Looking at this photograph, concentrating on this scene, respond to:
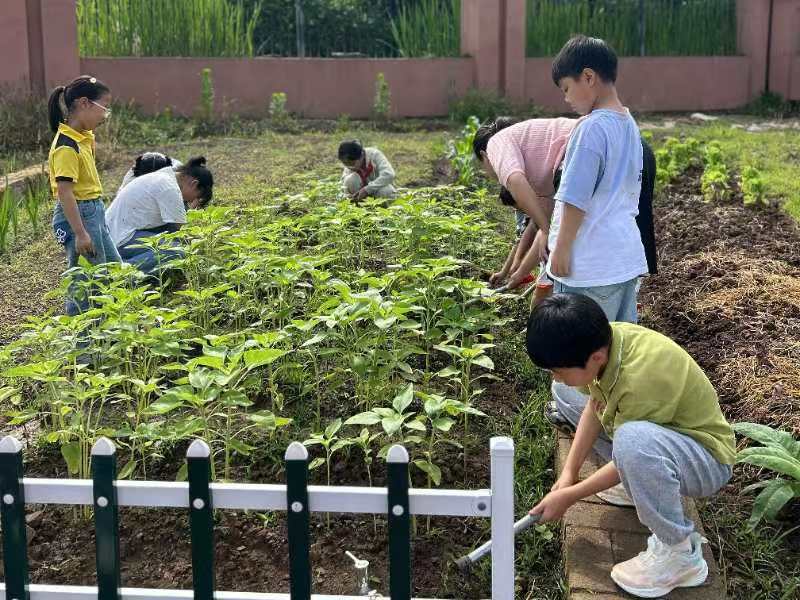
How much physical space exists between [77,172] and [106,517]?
9.84 ft

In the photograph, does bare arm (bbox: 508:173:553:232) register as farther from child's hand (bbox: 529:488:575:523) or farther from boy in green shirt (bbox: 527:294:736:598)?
child's hand (bbox: 529:488:575:523)

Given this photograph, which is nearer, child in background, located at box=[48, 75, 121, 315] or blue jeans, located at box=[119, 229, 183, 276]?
child in background, located at box=[48, 75, 121, 315]

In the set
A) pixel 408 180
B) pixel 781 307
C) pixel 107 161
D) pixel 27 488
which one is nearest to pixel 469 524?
pixel 27 488

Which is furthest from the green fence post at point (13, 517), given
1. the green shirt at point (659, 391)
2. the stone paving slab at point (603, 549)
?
the green shirt at point (659, 391)

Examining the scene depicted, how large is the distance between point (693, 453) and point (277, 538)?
4.15ft

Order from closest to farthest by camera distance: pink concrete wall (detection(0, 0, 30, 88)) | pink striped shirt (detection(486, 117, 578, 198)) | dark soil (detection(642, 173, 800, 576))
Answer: dark soil (detection(642, 173, 800, 576)) < pink striped shirt (detection(486, 117, 578, 198)) < pink concrete wall (detection(0, 0, 30, 88))

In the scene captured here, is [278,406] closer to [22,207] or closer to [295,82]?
[22,207]

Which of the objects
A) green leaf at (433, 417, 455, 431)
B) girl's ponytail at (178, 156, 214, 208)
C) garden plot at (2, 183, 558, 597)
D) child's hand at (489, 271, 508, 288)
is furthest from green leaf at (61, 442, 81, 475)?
girl's ponytail at (178, 156, 214, 208)

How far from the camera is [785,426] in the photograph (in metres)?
3.56

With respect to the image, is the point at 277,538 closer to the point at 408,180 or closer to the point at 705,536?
the point at 705,536

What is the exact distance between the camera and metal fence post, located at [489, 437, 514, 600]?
7.49ft

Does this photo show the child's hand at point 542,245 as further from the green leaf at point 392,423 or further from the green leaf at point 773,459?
the green leaf at point 392,423

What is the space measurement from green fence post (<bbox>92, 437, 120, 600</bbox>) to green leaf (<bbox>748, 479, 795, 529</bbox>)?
186 cm

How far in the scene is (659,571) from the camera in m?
2.69
